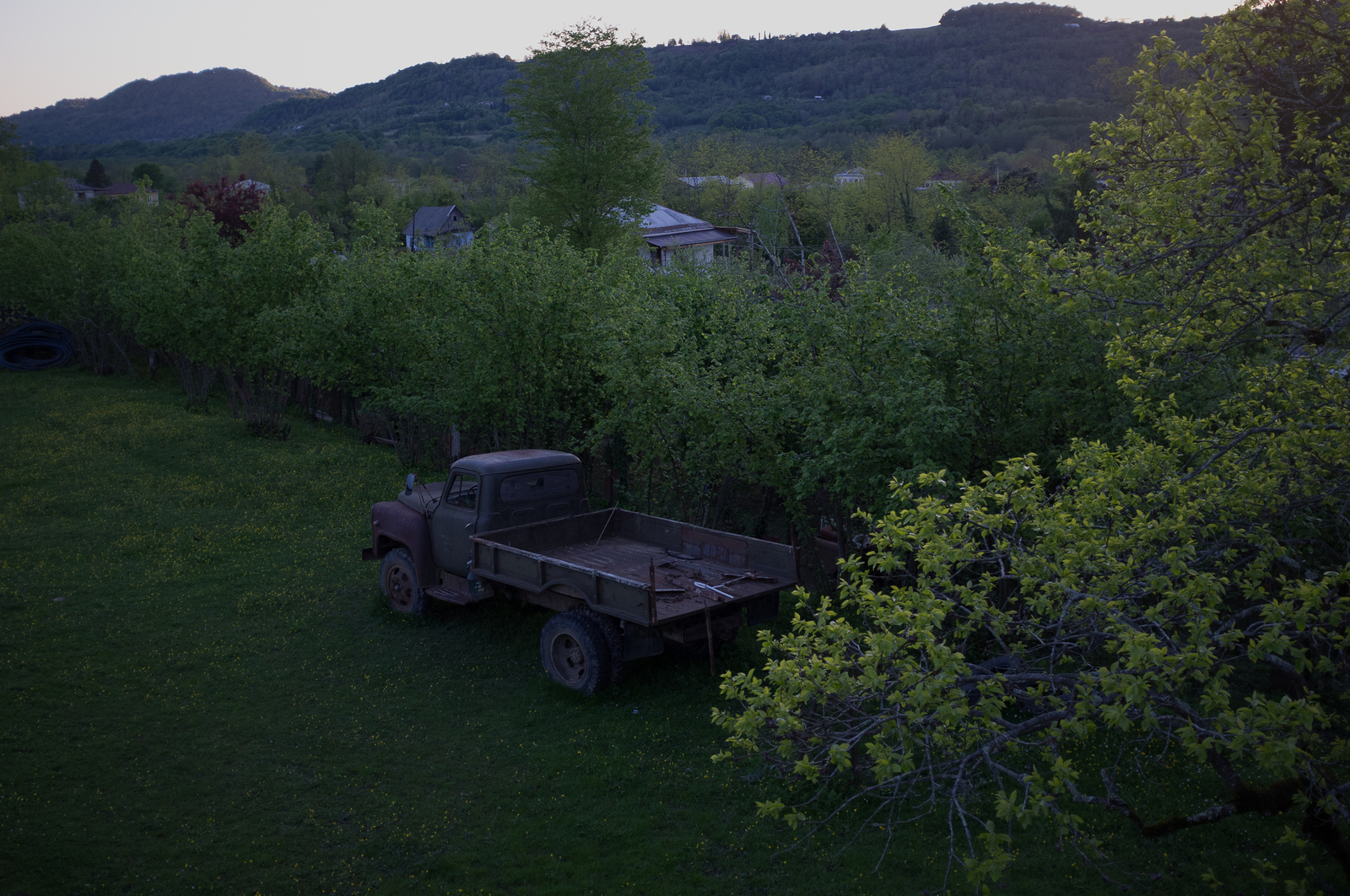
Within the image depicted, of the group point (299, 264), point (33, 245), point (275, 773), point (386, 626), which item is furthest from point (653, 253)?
point (275, 773)

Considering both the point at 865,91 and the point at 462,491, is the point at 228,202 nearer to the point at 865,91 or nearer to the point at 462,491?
the point at 462,491

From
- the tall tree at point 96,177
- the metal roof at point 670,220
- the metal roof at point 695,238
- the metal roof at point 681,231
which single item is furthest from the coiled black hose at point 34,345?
the tall tree at point 96,177

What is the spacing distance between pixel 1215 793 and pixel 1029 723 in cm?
434

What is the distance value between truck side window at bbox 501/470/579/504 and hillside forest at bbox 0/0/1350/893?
1846 millimetres

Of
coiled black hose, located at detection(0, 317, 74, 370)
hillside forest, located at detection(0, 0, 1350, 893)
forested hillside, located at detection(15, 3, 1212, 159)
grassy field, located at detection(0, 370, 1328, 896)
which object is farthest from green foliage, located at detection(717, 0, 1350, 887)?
forested hillside, located at detection(15, 3, 1212, 159)

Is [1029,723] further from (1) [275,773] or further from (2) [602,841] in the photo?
(1) [275,773]

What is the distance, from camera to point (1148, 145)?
6266mm

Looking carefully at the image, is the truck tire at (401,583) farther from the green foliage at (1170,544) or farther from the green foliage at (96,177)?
the green foliage at (96,177)

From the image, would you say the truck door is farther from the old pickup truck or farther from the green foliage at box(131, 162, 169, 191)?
the green foliage at box(131, 162, 169, 191)

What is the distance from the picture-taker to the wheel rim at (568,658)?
9.34m

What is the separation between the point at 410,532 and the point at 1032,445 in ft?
26.2

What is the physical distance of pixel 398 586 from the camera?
11.8 m

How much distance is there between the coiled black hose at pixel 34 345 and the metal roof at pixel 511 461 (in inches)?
1493

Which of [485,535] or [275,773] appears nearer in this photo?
[275,773]
